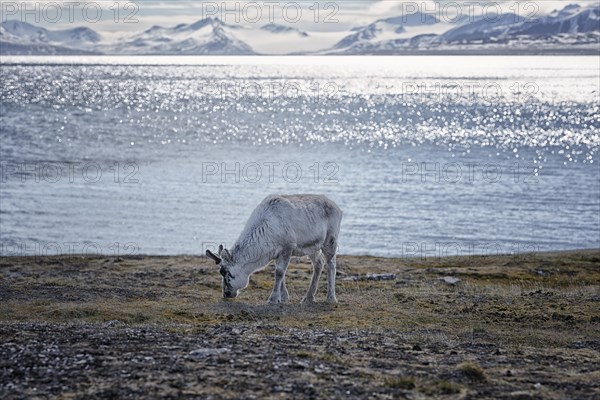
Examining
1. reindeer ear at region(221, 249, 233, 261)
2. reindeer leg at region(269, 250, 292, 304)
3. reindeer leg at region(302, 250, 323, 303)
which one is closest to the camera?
reindeer ear at region(221, 249, 233, 261)

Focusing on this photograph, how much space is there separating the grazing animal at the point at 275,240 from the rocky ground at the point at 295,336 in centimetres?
79

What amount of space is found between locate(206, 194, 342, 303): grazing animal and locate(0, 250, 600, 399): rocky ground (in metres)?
0.79

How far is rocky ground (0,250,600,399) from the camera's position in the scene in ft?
40.4

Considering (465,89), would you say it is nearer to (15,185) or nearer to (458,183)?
(458,183)

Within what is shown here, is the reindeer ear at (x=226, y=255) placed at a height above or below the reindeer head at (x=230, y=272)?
above

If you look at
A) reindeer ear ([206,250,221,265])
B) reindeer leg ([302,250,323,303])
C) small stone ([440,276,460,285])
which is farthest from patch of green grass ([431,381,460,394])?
small stone ([440,276,460,285])

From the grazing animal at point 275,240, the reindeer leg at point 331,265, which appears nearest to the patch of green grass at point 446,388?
the grazing animal at point 275,240

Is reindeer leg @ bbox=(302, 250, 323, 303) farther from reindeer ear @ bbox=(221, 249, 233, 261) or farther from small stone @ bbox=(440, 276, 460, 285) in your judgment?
small stone @ bbox=(440, 276, 460, 285)

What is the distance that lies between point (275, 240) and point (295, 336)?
5.01 m

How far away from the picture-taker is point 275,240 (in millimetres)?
20703

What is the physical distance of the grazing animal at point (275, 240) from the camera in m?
20.7

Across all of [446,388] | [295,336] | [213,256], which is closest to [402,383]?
[446,388]

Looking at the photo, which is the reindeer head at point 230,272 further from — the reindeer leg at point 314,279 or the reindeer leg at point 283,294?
the reindeer leg at point 314,279

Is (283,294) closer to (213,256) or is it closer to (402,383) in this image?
(213,256)
